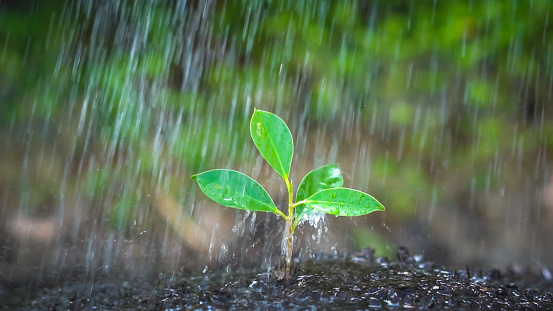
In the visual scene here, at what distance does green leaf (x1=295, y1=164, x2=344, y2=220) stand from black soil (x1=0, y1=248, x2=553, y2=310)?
120 mm

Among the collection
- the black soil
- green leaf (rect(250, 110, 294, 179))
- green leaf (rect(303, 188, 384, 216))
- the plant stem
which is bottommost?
the black soil

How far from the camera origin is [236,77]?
2.01 meters

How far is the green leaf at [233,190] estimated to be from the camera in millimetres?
636

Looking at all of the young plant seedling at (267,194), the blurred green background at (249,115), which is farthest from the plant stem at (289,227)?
the blurred green background at (249,115)

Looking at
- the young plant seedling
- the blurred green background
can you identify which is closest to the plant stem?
the young plant seedling

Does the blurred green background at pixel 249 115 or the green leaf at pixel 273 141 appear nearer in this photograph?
the green leaf at pixel 273 141

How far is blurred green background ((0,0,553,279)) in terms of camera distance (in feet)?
6.10

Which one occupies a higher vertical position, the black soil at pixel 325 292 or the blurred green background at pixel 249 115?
the blurred green background at pixel 249 115

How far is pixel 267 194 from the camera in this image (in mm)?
657

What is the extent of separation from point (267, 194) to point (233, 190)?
0.17 ft

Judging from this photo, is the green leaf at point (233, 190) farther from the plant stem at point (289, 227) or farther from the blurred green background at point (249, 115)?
the blurred green background at point (249, 115)

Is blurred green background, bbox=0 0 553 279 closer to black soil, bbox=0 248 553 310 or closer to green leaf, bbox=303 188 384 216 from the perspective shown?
black soil, bbox=0 248 553 310

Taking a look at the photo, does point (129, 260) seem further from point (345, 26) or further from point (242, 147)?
point (345, 26)

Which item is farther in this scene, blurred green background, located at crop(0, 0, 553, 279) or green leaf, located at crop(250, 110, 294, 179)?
blurred green background, located at crop(0, 0, 553, 279)
